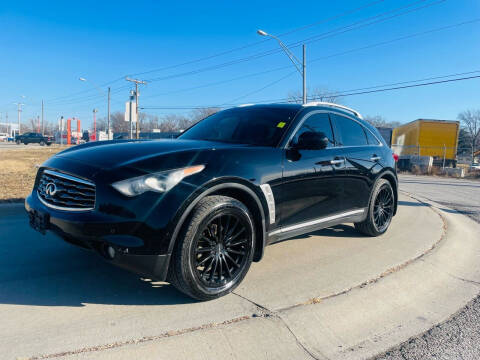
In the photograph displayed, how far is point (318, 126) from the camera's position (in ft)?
13.7

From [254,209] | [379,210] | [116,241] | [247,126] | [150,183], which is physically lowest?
[379,210]

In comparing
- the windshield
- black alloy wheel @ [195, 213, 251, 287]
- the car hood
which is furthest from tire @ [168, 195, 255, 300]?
the windshield

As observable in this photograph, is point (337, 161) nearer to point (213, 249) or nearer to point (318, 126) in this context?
point (318, 126)

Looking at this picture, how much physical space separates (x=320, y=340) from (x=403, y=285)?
140cm

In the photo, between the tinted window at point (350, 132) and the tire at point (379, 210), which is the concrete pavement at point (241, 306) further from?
the tinted window at point (350, 132)

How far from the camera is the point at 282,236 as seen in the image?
136 inches

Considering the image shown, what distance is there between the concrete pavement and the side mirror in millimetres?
1258

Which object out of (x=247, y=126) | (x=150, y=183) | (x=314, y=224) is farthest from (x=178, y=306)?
(x=247, y=126)

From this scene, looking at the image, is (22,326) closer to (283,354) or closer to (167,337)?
(167,337)

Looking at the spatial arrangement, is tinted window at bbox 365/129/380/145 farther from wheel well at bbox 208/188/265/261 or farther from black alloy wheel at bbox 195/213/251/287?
black alloy wheel at bbox 195/213/251/287

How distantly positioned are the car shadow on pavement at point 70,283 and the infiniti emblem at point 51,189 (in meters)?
0.56

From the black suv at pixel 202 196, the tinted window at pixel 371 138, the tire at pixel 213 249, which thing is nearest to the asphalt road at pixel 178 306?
the tire at pixel 213 249

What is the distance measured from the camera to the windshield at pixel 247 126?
3715 millimetres

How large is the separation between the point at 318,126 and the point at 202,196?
203cm
